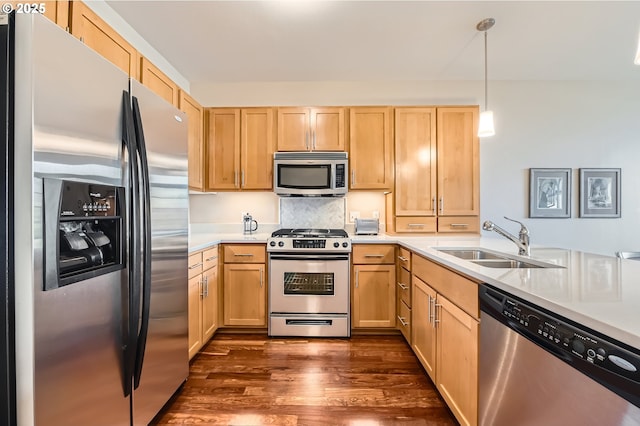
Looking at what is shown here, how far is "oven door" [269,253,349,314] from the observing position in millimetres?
2650

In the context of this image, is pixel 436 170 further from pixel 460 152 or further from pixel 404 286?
pixel 404 286

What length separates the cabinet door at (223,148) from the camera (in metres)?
3.05

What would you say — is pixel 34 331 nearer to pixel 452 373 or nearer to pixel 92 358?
pixel 92 358

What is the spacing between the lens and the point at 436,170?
9.77 feet

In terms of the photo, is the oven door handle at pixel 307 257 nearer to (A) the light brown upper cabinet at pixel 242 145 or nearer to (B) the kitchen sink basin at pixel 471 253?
(A) the light brown upper cabinet at pixel 242 145

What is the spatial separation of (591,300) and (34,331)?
5.61 feet

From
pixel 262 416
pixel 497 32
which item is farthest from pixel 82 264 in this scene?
pixel 497 32

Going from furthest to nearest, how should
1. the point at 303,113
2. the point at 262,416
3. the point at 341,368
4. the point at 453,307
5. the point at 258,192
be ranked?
the point at 258,192 < the point at 303,113 < the point at 341,368 < the point at 262,416 < the point at 453,307

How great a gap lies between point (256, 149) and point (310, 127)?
2.05 ft

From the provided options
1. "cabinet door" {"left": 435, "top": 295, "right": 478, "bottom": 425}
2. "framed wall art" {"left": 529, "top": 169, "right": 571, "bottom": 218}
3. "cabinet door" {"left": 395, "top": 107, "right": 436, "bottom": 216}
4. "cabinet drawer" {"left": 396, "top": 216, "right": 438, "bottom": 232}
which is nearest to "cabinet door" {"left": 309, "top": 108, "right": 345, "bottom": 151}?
"cabinet door" {"left": 395, "top": 107, "right": 436, "bottom": 216}

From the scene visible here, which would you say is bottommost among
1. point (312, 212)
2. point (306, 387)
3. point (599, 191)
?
point (306, 387)

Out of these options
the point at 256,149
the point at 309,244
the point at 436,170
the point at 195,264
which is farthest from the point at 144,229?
the point at 436,170

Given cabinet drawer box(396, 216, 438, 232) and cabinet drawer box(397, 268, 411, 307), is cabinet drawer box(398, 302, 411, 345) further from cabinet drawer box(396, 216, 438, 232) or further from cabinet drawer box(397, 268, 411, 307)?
cabinet drawer box(396, 216, 438, 232)

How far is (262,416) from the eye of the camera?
165 centimetres
